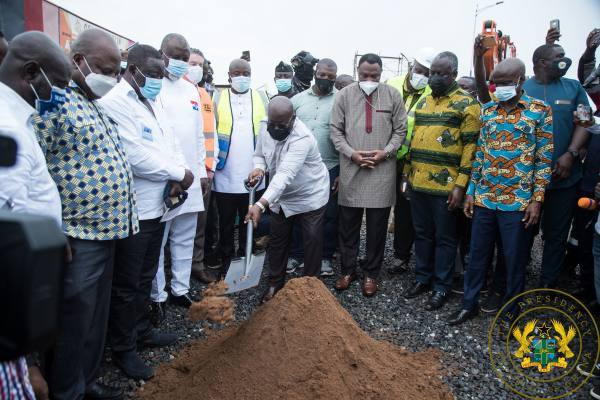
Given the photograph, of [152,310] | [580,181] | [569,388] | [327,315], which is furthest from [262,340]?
[580,181]

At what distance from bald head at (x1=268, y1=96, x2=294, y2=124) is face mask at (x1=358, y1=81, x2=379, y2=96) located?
92 cm

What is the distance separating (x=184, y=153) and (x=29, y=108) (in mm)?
1808

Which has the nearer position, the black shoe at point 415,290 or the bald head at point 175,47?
the bald head at point 175,47

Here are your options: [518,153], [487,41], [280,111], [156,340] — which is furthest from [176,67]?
[518,153]

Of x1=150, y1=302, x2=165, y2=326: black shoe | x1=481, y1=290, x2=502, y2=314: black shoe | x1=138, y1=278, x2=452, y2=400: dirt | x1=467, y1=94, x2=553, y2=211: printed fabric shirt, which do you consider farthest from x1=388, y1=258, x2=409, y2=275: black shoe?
x1=150, y1=302, x2=165, y2=326: black shoe

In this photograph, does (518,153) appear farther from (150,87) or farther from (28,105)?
(28,105)

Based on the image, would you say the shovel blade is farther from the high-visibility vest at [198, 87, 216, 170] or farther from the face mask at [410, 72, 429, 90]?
the face mask at [410, 72, 429, 90]

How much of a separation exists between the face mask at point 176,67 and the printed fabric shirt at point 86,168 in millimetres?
1274

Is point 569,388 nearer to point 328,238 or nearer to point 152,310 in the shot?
point 328,238

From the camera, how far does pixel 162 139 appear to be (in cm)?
274

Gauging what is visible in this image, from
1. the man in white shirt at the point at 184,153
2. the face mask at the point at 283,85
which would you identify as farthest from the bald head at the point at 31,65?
the face mask at the point at 283,85

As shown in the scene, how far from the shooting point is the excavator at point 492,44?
11.4 feet

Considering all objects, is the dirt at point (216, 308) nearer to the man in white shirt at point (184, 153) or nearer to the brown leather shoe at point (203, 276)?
the man in white shirt at point (184, 153)

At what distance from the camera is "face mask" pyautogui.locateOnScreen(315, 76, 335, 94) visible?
451 centimetres
